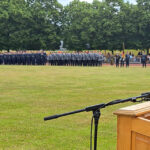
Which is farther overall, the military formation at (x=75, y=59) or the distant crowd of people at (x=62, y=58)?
the distant crowd of people at (x=62, y=58)

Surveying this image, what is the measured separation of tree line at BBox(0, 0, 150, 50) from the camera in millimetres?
59844

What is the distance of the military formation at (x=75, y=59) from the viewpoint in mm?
37906

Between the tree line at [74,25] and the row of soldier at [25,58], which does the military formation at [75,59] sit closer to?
the row of soldier at [25,58]

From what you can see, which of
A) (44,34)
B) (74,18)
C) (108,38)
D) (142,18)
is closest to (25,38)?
(44,34)

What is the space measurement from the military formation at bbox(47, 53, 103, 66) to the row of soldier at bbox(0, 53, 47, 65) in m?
0.81

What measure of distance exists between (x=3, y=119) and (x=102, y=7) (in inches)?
2238

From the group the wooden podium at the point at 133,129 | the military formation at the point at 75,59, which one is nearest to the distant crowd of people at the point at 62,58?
the military formation at the point at 75,59

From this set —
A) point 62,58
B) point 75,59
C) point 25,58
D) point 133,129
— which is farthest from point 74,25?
point 133,129

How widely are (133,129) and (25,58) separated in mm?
38817

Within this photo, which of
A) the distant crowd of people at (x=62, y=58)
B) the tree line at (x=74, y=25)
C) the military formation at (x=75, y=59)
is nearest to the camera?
the military formation at (x=75, y=59)

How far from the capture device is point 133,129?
9.32 ft

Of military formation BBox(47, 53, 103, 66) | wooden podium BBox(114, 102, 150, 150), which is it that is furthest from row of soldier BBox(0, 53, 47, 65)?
wooden podium BBox(114, 102, 150, 150)

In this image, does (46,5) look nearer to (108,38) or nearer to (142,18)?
(108,38)

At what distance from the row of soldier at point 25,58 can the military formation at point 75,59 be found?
81 cm
